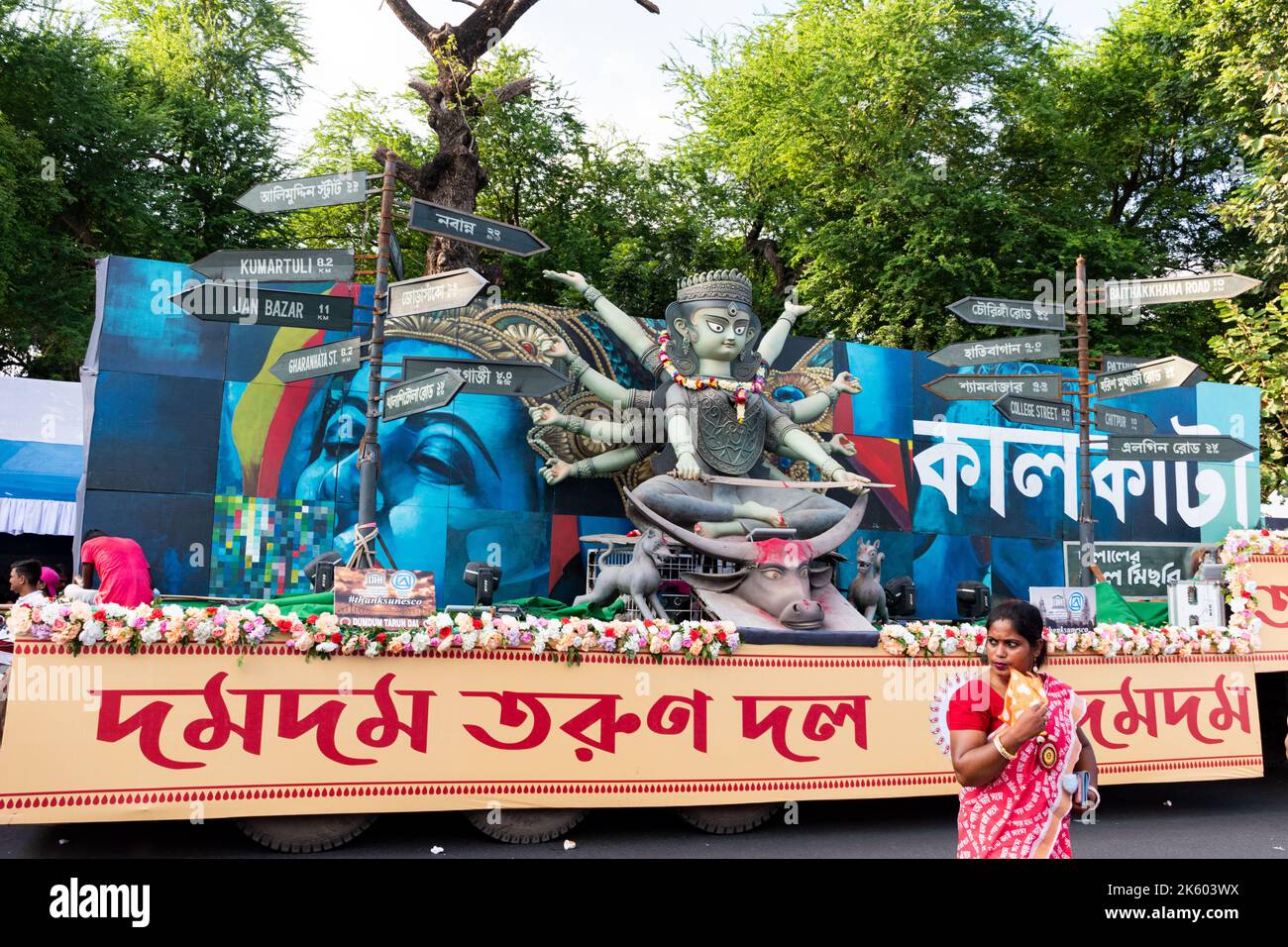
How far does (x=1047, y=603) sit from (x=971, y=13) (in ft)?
65.5

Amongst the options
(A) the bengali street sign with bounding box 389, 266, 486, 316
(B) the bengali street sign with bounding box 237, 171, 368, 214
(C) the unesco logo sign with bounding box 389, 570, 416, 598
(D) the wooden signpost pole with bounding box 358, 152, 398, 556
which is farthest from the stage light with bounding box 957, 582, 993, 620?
(B) the bengali street sign with bounding box 237, 171, 368, 214

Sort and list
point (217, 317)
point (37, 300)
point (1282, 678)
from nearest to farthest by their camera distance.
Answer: point (217, 317) < point (1282, 678) < point (37, 300)

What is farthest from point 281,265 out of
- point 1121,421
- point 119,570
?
point 1121,421

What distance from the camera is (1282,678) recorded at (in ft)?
32.9

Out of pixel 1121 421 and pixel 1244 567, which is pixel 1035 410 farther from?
pixel 1244 567

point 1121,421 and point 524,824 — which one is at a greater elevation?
point 1121,421

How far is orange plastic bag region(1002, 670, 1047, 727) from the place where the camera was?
11.1 feet

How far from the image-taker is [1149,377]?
398 inches

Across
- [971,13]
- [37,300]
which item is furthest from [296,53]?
[971,13]

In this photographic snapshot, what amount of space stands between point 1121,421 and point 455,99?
12.1 meters

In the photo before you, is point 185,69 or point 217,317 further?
point 185,69

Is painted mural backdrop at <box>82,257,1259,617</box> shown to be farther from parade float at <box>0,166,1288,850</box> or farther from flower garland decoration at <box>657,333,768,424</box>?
flower garland decoration at <box>657,333,768,424</box>

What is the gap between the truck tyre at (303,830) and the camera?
6.06 metres

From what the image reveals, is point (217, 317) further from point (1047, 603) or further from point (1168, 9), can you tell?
point (1168, 9)
